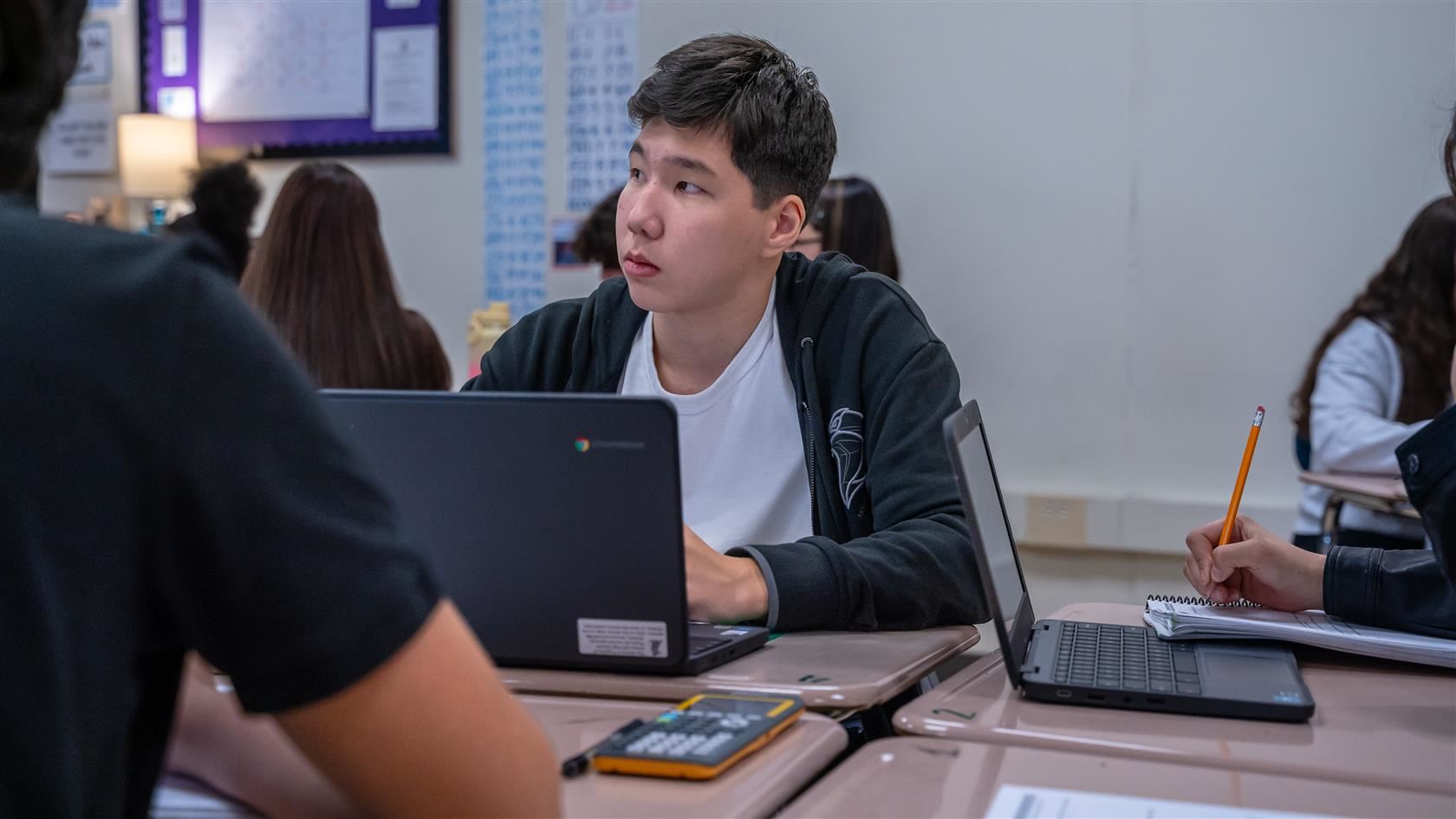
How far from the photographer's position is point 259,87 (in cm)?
434

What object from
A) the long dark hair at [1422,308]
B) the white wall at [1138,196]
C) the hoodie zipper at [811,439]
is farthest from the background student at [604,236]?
the long dark hair at [1422,308]

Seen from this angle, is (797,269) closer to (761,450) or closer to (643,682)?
(761,450)

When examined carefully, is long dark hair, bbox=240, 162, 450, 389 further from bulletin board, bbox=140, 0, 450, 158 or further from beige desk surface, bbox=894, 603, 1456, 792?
beige desk surface, bbox=894, 603, 1456, 792

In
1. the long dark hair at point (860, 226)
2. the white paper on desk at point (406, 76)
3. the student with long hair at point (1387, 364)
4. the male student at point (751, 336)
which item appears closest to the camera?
the male student at point (751, 336)

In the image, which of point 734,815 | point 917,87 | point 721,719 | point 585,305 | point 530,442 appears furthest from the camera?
point 917,87

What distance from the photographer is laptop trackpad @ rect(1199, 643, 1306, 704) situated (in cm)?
106

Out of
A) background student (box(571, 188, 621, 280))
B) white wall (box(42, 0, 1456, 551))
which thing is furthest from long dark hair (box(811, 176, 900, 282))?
background student (box(571, 188, 621, 280))

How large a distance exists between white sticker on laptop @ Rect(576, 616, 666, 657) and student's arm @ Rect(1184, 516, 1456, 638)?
0.59 metres

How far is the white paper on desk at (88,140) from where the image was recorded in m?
4.61

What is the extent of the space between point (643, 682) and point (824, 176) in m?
0.95

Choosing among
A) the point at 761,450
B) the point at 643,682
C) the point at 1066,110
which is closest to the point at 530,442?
the point at 643,682

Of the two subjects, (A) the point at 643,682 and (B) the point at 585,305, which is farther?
(B) the point at 585,305

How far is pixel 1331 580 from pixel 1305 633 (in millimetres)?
129

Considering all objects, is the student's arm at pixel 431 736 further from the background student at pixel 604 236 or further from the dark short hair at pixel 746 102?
the background student at pixel 604 236
